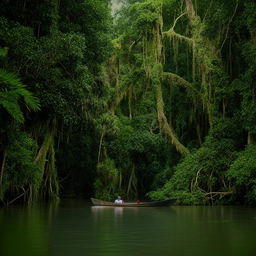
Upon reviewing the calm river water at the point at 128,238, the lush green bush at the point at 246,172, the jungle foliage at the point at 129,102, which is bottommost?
the calm river water at the point at 128,238

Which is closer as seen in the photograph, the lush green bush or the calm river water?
the calm river water

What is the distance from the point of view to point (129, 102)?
36312 mm

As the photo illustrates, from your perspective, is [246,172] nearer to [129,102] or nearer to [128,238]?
[128,238]

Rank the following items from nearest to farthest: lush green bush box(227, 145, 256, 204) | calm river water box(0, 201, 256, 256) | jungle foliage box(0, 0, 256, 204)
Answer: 1. calm river water box(0, 201, 256, 256)
2. jungle foliage box(0, 0, 256, 204)
3. lush green bush box(227, 145, 256, 204)

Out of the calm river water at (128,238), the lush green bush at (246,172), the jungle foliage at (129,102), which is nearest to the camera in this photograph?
the calm river water at (128,238)

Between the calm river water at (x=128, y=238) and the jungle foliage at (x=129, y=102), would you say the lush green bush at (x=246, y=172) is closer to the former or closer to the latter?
the jungle foliage at (x=129, y=102)

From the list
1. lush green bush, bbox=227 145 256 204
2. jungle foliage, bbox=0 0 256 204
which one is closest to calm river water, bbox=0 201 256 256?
jungle foliage, bbox=0 0 256 204

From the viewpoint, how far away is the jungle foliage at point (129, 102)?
20938mm

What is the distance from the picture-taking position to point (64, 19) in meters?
25.5

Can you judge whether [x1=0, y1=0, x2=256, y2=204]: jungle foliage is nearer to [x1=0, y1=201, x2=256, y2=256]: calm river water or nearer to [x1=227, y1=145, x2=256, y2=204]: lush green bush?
[x1=227, y1=145, x2=256, y2=204]: lush green bush

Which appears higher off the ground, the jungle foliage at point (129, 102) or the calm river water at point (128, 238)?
the jungle foliage at point (129, 102)

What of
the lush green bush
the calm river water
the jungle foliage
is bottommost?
the calm river water

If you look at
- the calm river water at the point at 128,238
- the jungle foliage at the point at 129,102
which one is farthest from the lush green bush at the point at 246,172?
the calm river water at the point at 128,238

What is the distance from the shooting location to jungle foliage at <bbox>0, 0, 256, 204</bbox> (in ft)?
68.7
